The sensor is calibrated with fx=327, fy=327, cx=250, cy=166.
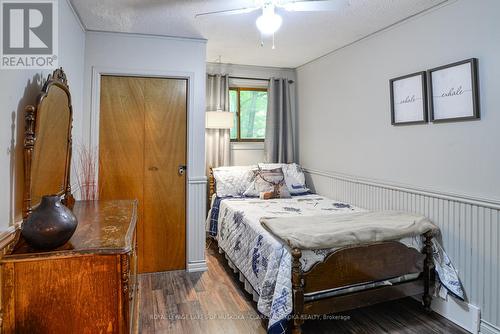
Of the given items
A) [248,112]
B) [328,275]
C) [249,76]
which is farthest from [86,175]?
[249,76]

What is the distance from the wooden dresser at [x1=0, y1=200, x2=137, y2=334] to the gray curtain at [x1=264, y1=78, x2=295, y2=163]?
3.40m

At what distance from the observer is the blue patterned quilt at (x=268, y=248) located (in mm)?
2096

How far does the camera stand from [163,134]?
330cm

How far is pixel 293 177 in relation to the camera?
4.32 metres

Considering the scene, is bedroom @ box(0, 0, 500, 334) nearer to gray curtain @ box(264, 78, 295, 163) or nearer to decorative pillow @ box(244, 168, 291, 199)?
decorative pillow @ box(244, 168, 291, 199)

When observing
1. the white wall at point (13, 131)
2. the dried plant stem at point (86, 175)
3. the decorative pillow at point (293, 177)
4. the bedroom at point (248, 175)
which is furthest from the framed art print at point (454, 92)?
the dried plant stem at point (86, 175)

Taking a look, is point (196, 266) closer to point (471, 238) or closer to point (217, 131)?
point (217, 131)

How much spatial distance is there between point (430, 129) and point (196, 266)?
8.25ft

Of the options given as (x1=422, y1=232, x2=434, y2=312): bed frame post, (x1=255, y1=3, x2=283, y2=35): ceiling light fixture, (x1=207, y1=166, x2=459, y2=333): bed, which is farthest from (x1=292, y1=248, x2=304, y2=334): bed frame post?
(x1=255, y1=3, x2=283, y2=35): ceiling light fixture

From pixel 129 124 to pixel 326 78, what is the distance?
240cm

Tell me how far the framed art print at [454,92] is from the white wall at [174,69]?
2.10 m

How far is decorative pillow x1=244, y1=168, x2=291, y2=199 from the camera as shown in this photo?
3900 mm

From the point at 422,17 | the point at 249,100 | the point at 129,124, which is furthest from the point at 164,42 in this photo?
the point at 422,17

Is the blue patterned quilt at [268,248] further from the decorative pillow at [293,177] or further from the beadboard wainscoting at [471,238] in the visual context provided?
the decorative pillow at [293,177]
